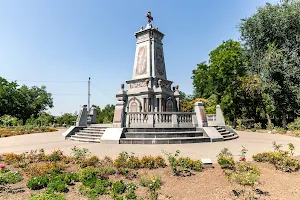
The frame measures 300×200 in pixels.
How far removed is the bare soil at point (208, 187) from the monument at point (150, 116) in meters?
5.98

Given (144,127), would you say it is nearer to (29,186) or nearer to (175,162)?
(175,162)

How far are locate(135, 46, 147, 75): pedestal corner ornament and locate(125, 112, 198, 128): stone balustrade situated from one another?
716 centimetres

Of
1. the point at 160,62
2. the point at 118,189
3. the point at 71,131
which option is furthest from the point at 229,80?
the point at 118,189

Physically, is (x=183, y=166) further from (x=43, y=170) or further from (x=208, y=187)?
(x=43, y=170)

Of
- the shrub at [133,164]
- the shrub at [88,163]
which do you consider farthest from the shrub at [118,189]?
the shrub at [88,163]

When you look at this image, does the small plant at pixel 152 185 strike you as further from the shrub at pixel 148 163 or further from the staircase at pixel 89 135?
the staircase at pixel 89 135

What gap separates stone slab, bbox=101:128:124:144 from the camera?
464 inches

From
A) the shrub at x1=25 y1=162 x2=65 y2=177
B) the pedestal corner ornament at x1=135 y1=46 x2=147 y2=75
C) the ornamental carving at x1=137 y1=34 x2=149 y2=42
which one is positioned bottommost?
the shrub at x1=25 y1=162 x2=65 y2=177

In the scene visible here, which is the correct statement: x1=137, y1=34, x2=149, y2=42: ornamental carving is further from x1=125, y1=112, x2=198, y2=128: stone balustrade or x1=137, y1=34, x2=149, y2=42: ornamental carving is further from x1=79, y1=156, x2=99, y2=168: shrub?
x1=79, y1=156, x2=99, y2=168: shrub

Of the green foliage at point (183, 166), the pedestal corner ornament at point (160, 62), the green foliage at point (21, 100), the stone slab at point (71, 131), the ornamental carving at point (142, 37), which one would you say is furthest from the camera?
the green foliage at point (21, 100)

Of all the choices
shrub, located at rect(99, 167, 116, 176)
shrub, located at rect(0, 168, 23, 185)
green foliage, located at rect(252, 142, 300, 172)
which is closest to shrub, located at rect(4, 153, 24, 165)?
shrub, located at rect(0, 168, 23, 185)

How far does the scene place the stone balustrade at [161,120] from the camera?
13648mm

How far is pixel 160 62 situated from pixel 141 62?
2125 mm

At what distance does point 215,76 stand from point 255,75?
20.4 ft
